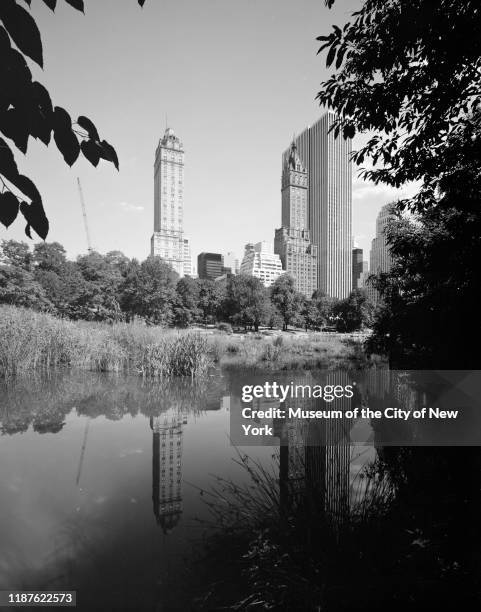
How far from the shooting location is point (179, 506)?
157 inches

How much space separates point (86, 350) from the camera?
13125 mm

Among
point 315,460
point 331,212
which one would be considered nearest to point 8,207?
point 315,460

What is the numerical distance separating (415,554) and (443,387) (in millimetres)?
4965

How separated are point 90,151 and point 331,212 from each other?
583 ft

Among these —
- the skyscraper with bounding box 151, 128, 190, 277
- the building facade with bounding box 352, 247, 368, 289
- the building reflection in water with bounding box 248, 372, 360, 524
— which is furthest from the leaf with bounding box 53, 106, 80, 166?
the building facade with bounding box 352, 247, 368, 289

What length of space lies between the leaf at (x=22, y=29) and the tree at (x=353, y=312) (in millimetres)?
61625

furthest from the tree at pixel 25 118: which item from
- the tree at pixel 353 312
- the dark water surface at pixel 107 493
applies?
the tree at pixel 353 312

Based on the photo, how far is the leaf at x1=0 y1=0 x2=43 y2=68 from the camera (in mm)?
1107

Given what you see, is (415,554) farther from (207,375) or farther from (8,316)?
A: (8,316)

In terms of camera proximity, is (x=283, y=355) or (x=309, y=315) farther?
(x=309, y=315)

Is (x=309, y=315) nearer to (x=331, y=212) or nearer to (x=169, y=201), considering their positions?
(x=169, y=201)

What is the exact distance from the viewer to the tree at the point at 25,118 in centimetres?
113

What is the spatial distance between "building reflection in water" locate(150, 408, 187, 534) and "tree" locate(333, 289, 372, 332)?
185 ft

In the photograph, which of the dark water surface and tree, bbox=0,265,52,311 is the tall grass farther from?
tree, bbox=0,265,52,311
